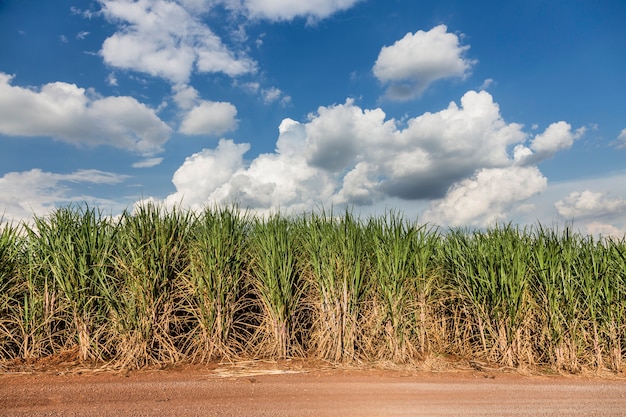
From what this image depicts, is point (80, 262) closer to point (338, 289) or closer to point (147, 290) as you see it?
point (147, 290)

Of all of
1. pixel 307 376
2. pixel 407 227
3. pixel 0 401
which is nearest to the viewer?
pixel 0 401

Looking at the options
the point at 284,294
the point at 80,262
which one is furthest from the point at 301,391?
the point at 80,262

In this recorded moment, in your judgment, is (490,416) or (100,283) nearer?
(490,416)

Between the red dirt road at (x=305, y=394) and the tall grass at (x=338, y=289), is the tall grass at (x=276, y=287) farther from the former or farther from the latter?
the red dirt road at (x=305, y=394)

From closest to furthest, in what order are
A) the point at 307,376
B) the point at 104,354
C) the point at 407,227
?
the point at 307,376, the point at 104,354, the point at 407,227

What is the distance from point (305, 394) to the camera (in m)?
5.77

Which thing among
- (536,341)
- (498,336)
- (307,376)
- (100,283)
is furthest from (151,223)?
(536,341)

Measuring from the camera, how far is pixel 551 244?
8.33m

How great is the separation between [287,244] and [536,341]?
433cm

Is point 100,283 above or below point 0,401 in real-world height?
above

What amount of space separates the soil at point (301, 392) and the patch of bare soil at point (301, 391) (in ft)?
0.04

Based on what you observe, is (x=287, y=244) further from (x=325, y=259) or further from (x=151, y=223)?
(x=151, y=223)

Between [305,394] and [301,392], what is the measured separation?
92mm

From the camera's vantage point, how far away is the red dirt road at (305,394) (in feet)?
17.3
